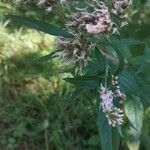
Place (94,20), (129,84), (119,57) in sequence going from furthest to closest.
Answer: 1. (129,84)
2. (119,57)
3. (94,20)

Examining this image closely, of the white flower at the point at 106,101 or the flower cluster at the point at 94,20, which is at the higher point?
the flower cluster at the point at 94,20

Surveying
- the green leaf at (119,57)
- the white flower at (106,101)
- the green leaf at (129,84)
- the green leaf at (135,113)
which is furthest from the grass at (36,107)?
the white flower at (106,101)

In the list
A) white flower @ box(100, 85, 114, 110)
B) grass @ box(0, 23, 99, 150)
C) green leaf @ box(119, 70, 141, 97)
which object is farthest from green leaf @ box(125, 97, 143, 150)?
grass @ box(0, 23, 99, 150)

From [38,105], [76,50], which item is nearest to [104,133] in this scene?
[76,50]

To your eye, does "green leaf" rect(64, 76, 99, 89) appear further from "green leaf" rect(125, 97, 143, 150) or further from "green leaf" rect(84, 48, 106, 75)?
"green leaf" rect(125, 97, 143, 150)

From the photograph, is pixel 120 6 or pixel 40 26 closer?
pixel 120 6

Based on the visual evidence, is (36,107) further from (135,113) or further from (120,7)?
(120,7)

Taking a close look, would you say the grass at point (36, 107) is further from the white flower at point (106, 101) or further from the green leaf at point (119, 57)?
the white flower at point (106, 101)
